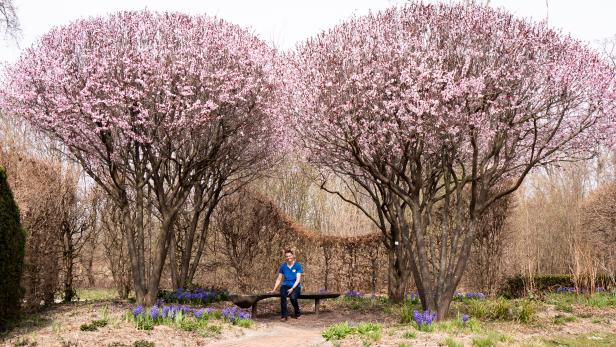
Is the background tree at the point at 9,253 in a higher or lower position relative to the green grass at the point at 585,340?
higher

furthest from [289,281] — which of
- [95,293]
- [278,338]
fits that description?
[95,293]

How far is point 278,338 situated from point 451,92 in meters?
5.25

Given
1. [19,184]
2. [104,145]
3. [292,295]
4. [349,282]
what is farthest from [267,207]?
[19,184]

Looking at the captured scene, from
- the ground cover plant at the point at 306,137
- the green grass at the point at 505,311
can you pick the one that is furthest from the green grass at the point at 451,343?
the green grass at the point at 505,311

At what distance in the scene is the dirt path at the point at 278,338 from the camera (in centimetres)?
899

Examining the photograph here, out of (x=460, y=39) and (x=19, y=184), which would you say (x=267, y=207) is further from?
(x=460, y=39)

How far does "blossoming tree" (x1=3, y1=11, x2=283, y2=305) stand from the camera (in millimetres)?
11164

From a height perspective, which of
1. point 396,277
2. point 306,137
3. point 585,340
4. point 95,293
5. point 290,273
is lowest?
point 585,340

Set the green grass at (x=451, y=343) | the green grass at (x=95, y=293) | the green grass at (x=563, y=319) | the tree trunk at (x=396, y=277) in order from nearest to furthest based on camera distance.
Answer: the green grass at (x=451, y=343), the green grass at (x=563, y=319), the tree trunk at (x=396, y=277), the green grass at (x=95, y=293)

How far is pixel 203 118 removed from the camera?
11.2 meters

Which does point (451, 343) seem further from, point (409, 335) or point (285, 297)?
point (285, 297)

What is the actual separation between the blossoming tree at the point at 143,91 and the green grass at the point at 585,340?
731cm

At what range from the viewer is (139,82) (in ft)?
36.3

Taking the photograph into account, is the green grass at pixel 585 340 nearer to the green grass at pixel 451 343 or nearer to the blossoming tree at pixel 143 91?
the green grass at pixel 451 343
